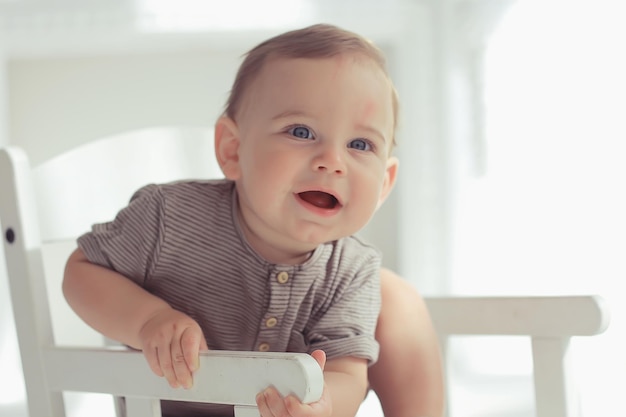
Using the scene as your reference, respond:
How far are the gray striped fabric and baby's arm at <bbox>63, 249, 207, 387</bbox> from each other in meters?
0.02

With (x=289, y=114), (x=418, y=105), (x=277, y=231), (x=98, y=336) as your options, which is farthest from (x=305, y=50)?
(x=418, y=105)

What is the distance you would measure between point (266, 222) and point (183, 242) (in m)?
0.09

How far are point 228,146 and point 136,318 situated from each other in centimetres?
19

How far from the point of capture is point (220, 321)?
834 mm

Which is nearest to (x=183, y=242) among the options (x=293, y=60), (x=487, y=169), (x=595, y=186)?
(x=293, y=60)

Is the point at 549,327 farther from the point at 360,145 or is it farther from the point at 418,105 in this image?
the point at 418,105

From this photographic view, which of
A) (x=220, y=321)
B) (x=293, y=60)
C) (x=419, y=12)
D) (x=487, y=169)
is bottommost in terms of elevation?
(x=220, y=321)

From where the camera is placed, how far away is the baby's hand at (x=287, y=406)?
1.87 ft

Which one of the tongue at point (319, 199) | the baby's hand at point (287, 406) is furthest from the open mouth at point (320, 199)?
the baby's hand at point (287, 406)

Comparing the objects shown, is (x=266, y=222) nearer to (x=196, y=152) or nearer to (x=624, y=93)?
(x=196, y=152)

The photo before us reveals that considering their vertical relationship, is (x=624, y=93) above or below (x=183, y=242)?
above

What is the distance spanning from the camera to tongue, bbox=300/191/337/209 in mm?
768

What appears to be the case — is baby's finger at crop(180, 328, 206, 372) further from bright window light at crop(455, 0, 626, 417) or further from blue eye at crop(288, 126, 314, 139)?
bright window light at crop(455, 0, 626, 417)

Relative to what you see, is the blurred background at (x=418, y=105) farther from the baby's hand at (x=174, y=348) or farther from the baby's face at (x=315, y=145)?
the baby's hand at (x=174, y=348)
